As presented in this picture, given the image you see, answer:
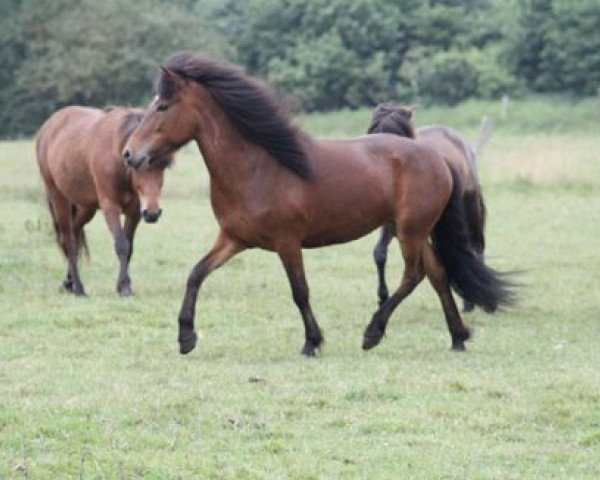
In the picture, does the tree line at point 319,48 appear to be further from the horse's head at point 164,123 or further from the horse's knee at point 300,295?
the horse's head at point 164,123

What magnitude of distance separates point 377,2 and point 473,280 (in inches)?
1850

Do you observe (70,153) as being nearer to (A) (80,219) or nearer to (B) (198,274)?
(A) (80,219)

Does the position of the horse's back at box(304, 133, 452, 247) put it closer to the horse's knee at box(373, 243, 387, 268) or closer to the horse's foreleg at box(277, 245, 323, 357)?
the horse's foreleg at box(277, 245, 323, 357)

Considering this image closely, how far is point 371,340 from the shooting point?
1000 cm

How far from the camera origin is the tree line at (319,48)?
5022cm

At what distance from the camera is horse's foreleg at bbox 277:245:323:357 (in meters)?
9.65

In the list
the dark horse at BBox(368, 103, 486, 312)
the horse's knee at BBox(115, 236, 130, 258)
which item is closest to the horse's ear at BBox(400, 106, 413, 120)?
the dark horse at BBox(368, 103, 486, 312)

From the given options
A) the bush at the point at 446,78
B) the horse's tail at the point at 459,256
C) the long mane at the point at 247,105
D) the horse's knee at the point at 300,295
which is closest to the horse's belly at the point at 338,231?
the horse's knee at the point at 300,295

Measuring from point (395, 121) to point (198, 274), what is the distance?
9.97 ft

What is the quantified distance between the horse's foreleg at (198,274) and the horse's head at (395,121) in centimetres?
273

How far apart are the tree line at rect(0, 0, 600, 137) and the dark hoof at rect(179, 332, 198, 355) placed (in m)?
38.5

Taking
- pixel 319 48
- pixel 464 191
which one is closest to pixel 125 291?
pixel 464 191

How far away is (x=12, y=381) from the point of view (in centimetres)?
862

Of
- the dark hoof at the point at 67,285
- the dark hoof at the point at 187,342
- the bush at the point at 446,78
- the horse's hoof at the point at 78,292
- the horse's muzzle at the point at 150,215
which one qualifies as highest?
the dark hoof at the point at 187,342
